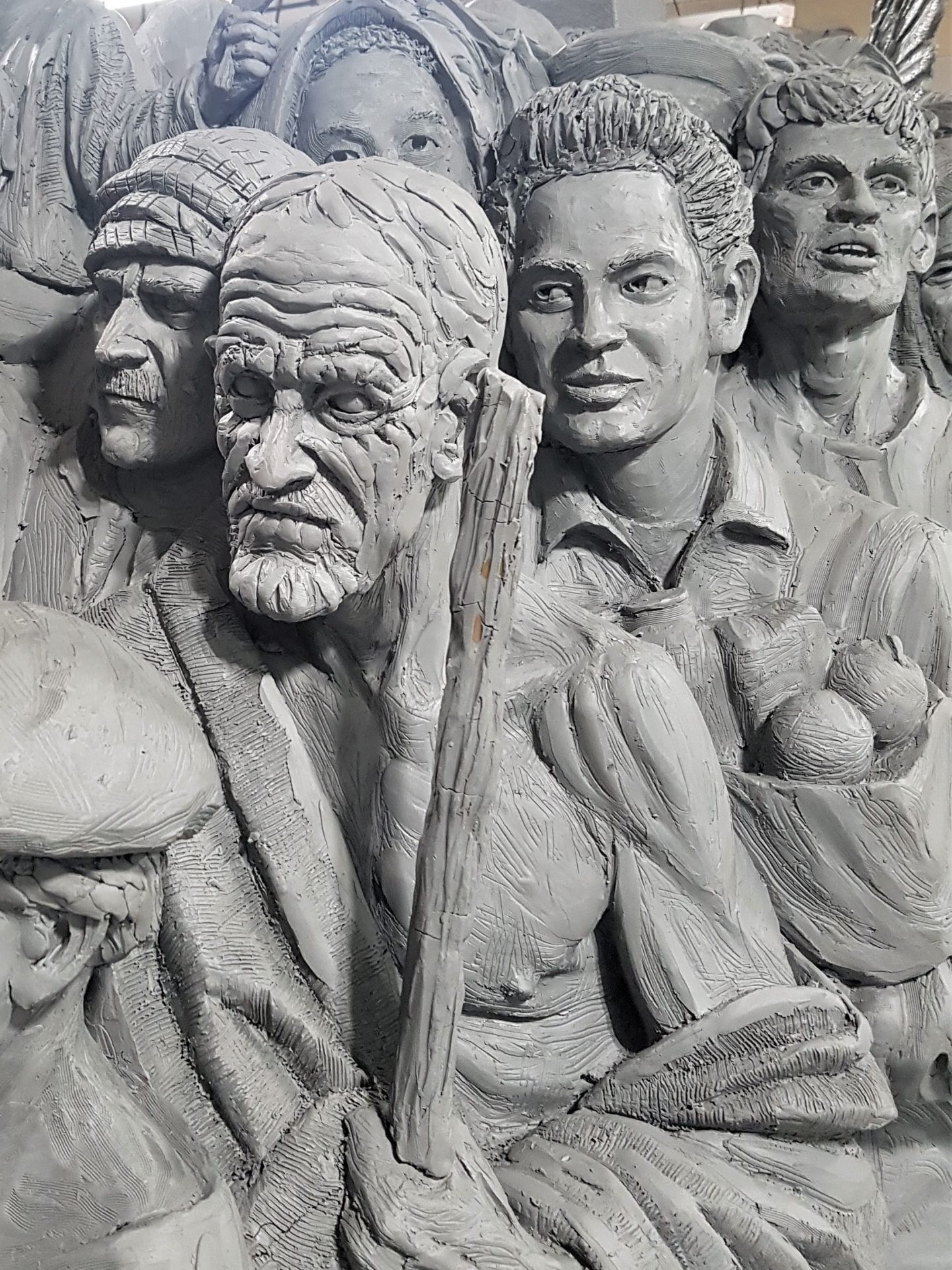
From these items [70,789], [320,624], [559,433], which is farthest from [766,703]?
[70,789]

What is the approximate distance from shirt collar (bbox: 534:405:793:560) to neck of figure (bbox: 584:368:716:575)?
0.02m

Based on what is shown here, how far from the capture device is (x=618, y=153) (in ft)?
5.83

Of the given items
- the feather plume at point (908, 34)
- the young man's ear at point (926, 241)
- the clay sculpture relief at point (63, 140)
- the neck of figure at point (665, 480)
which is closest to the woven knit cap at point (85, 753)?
the clay sculpture relief at point (63, 140)

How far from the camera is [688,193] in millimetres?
1820

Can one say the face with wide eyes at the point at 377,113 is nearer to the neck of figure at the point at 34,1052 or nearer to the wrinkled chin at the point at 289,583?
the wrinkled chin at the point at 289,583

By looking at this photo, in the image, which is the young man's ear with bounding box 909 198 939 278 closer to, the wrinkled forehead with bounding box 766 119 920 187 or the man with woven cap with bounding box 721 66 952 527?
the man with woven cap with bounding box 721 66 952 527

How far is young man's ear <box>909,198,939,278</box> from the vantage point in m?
2.10

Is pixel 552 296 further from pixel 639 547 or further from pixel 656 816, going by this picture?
pixel 656 816

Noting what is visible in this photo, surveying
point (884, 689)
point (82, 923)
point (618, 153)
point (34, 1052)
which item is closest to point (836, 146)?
point (618, 153)

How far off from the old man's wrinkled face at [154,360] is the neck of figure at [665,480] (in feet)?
1.81

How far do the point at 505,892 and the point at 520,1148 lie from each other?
1.07 ft

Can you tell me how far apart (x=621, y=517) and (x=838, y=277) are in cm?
49

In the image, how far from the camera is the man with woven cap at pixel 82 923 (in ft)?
4.04

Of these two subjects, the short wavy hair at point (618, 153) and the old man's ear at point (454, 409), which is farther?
the short wavy hair at point (618, 153)
